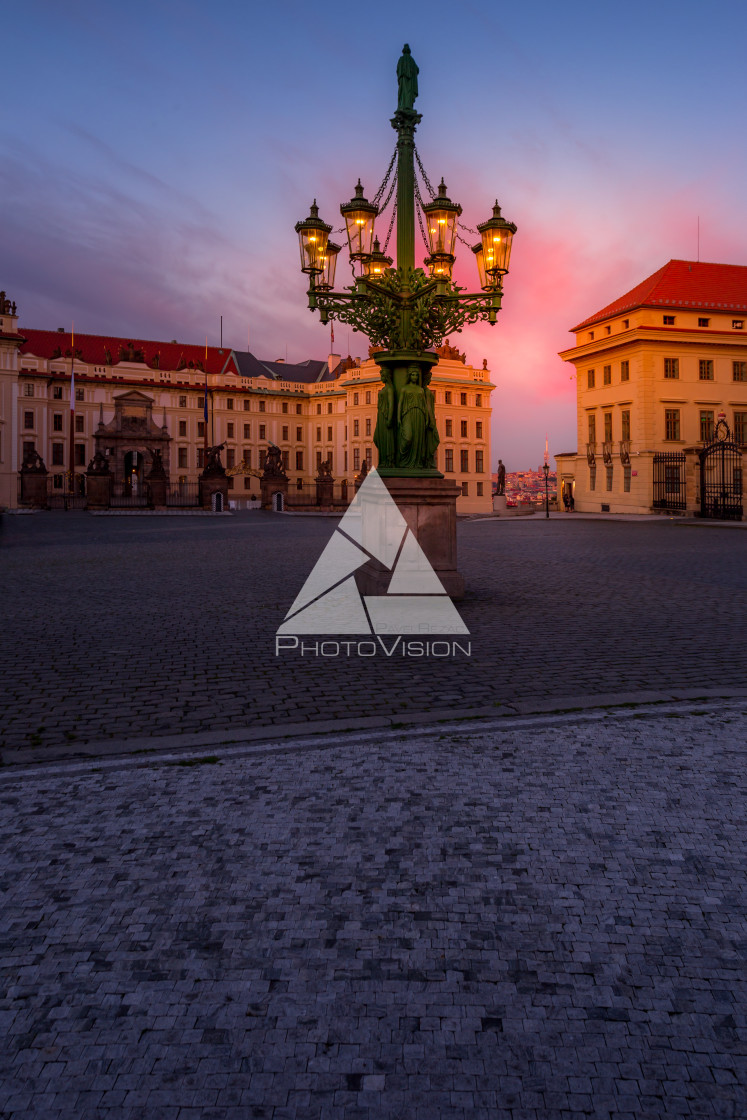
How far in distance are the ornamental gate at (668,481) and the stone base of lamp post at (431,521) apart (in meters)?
37.2

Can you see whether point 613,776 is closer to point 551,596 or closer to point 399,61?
point 551,596

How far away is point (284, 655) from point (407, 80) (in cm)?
899

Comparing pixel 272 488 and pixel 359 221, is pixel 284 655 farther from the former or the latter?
pixel 272 488

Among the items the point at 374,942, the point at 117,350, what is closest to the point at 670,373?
the point at 374,942

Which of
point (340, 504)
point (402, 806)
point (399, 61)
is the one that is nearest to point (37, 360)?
point (340, 504)

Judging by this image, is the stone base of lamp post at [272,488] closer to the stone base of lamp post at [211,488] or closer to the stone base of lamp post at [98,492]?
the stone base of lamp post at [211,488]

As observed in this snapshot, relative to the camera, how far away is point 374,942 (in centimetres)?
261

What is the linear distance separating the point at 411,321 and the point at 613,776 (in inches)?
328

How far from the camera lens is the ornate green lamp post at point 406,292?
10.9 m

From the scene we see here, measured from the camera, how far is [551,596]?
37.9 ft

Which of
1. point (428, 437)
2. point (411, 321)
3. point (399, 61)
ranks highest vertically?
point (399, 61)

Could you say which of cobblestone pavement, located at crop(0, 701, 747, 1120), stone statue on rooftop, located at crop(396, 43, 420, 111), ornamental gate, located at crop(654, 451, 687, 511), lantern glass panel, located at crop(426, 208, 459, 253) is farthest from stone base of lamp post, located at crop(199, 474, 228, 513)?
cobblestone pavement, located at crop(0, 701, 747, 1120)

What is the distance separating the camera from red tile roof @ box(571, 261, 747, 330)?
48219 millimetres

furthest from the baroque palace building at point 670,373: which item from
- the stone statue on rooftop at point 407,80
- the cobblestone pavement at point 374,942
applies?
the cobblestone pavement at point 374,942
